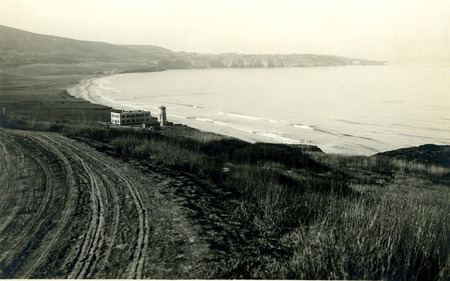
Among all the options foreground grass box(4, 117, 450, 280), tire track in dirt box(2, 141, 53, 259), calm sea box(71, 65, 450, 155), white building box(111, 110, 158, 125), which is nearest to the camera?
foreground grass box(4, 117, 450, 280)

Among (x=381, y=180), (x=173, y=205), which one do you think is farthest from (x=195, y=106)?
(x=173, y=205)

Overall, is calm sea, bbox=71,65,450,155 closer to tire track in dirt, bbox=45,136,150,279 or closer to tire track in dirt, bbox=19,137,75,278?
tire track in dirt, bbox=45,136,150,279

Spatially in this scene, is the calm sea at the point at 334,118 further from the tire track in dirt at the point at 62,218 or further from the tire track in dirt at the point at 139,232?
the tire track in dirt at the point at 62,218

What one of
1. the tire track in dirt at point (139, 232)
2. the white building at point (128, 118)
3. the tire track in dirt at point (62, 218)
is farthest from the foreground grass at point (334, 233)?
the white building at point (128, 118)

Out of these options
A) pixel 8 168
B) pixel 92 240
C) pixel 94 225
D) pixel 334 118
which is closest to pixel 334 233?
pixel 92 240

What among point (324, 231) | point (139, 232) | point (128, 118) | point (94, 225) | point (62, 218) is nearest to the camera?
point (324, 231)

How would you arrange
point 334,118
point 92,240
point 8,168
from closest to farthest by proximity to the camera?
point 92,240
point 8,168
point 334,118

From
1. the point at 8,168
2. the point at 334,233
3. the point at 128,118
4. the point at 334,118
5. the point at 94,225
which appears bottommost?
the point at 334,118

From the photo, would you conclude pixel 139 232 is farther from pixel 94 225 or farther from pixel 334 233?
pixel 334 233

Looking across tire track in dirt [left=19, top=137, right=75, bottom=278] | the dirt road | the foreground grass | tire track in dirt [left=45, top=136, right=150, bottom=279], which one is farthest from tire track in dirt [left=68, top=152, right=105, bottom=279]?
the foreground grass

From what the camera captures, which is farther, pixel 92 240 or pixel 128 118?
pixel 128 118
